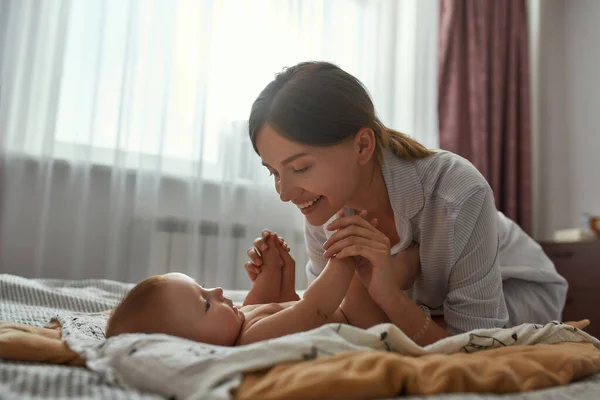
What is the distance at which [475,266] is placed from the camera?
4.09 ft

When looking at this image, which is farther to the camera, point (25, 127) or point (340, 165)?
point (25, 127)

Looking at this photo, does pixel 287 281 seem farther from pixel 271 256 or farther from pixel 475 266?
pixel 475 266

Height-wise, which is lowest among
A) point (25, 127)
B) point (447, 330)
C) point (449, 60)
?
point (447, 330)

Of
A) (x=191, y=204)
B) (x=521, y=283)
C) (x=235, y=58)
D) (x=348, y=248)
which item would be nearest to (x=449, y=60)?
(x=235, y=58)

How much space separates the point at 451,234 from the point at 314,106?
417 millimetres

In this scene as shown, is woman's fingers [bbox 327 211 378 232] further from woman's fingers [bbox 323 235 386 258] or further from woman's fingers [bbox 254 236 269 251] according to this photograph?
woman's fingers [bbox 254 236 269 251]

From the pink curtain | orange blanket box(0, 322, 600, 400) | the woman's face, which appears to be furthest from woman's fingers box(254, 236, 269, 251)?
the pink curtain

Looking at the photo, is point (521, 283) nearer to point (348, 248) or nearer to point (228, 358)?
point (348, 248)

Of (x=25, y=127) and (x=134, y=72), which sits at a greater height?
(x=134, y=72)

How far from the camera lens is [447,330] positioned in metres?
1.27

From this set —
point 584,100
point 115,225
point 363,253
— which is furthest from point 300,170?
point 584,100

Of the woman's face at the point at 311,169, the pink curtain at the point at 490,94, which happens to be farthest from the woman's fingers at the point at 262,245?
the pink curtain at the point at 490,94

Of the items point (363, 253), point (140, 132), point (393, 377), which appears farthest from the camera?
point (140, 132)

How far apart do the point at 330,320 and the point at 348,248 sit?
149mm
